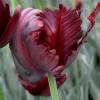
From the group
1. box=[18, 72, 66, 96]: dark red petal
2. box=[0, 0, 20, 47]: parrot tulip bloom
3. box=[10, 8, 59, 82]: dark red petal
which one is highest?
box=[0, 0, 20, 47]: parrot tulip bloom

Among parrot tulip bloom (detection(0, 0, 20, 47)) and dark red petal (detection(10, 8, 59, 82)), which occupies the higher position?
parrot tulip bloom (detection(0, 0, 20, 47))

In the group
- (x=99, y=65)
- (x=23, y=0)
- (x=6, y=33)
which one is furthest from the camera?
(x=99, y=65)

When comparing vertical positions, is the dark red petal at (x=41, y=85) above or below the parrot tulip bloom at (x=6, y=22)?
below

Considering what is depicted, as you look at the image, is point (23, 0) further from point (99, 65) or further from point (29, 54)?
point (29, 54)

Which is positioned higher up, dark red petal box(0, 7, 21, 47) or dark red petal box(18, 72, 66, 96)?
dark red petal box(0, 7, 21, 47)

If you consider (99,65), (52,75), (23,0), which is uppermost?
(52,75)

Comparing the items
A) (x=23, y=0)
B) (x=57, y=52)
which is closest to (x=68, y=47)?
(x=57, y=52)

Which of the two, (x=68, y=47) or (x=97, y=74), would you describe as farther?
(x=97, y=74)

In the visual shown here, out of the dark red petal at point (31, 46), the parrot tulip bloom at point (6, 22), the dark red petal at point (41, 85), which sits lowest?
the dark red petal at point (41, 85)

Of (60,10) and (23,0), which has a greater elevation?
(60,10)
